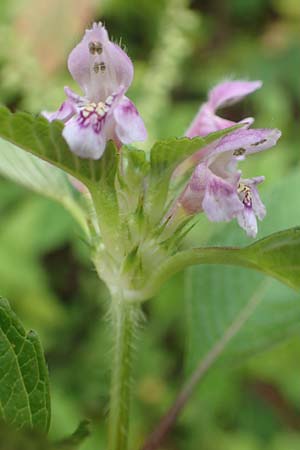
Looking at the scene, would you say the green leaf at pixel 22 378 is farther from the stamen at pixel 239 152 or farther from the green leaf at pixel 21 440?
the stamen at pixel 239 152

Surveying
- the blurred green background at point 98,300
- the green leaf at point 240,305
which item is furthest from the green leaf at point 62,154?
the blurred green background at point 98,300

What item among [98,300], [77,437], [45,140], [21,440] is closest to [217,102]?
[45,140]

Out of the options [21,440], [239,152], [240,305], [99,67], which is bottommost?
[21,440]

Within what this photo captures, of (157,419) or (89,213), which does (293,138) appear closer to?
(157,419)

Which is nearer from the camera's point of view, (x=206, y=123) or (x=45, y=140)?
(x=45, y=140)

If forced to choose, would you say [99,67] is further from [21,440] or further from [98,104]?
[21,440]

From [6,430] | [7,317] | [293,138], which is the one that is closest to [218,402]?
[293,138]
